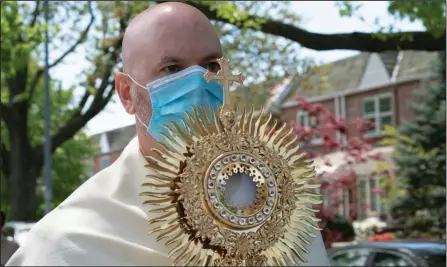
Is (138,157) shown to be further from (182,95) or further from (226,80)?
(226,80)

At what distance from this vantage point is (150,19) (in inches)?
89.4

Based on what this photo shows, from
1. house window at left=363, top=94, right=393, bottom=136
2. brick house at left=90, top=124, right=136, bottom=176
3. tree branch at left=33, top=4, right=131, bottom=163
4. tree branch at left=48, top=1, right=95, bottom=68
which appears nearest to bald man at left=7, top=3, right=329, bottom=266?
brick house at left=90, top=124, right=136, bottom=176

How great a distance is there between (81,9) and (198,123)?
48.4 ft

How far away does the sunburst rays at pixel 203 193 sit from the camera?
1.84 metres

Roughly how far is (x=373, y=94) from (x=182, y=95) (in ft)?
113

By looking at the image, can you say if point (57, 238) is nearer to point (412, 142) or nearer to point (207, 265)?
point (207, 265)

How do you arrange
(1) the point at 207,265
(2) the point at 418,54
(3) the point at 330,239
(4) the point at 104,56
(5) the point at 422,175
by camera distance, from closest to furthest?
1. (1) the point at 207,265
2. (3) the point at 330,239
3. (4) the point at 104,56
4. (5) the point at 422,175
5. (2) the point at 418,54

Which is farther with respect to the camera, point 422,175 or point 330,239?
point 422,175

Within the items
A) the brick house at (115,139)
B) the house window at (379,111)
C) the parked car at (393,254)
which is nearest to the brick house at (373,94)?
the house window at (379,111)

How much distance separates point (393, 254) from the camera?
8945mm

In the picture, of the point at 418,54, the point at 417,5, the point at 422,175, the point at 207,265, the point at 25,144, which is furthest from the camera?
the point at 418,54

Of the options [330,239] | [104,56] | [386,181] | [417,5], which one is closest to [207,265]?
[417,5]

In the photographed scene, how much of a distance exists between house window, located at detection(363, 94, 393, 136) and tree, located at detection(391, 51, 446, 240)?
Result: 7.61 meters

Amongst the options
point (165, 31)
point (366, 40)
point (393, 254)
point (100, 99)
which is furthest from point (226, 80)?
point (100, 99)
